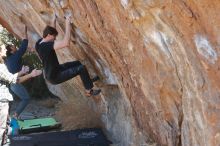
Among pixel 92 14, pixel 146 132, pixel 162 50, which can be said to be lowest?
pixel 146 132

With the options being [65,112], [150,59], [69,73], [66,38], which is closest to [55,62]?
[69,73]

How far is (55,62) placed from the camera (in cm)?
734

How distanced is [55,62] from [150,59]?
205 centimetres

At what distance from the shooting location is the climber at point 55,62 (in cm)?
706

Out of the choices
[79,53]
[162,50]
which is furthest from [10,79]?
[162,50]

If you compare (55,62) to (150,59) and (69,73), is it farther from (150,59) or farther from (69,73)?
(150,59)

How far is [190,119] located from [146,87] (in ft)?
3.50

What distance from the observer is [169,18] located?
479 cm

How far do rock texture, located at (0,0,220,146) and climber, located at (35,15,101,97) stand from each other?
0.29m

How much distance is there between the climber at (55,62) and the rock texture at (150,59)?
0.94ft

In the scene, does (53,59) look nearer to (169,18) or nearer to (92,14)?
(92,14)

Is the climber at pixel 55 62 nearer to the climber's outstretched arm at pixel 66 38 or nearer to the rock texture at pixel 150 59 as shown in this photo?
the climber's outstretched arm at pixel 66 38

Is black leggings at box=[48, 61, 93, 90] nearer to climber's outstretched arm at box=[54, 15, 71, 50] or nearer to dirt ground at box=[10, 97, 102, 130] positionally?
climber's outstretched arm at box=[54, 15, 71, 50]

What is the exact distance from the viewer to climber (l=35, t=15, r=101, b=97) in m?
7.06
